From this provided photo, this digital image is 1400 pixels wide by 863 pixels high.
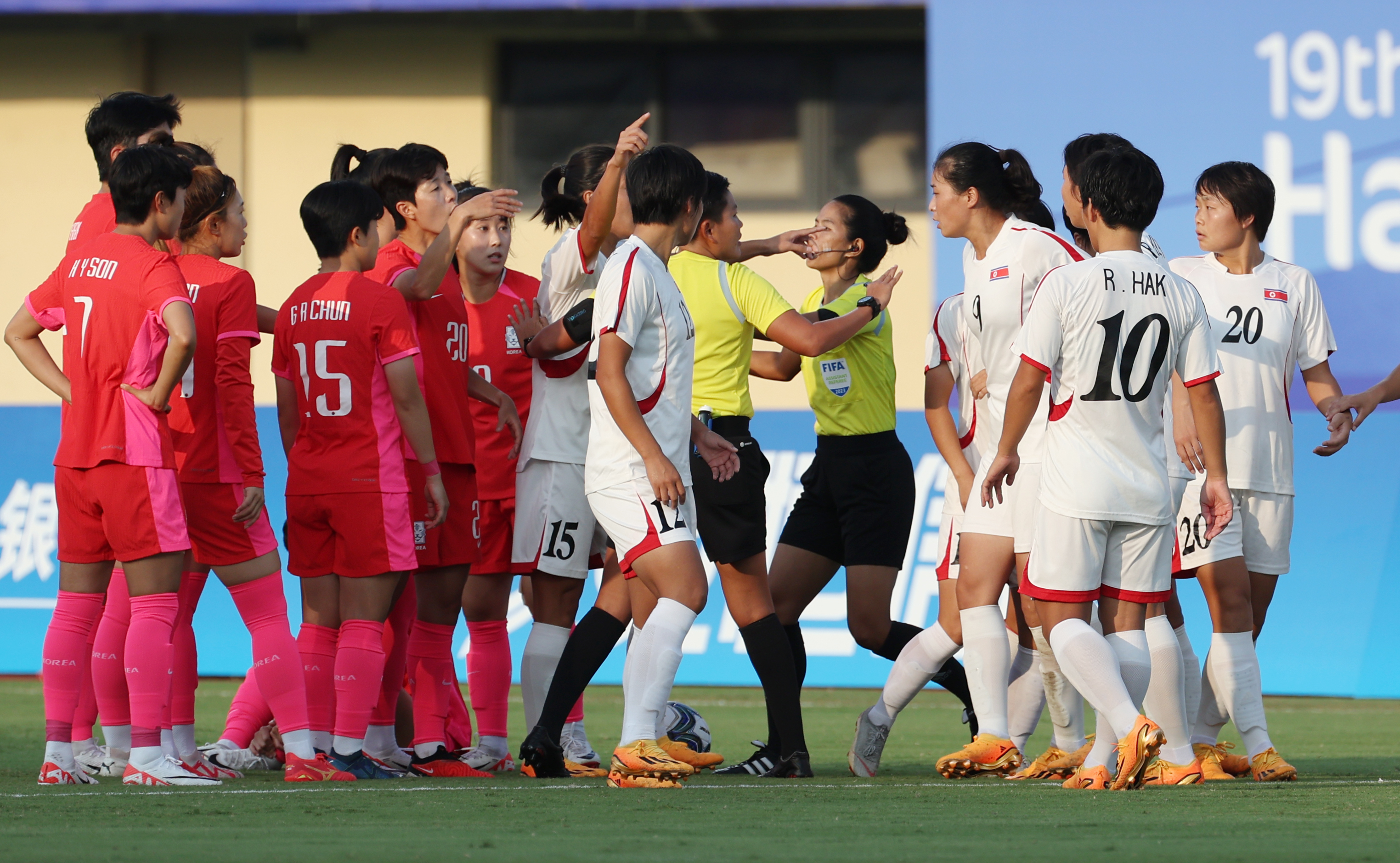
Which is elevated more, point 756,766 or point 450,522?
point 450,522

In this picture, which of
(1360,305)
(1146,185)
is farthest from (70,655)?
(1360,305)

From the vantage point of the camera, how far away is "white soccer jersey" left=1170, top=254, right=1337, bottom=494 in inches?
234

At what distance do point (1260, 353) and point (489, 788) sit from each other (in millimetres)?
3157

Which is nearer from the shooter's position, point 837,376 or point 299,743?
point 299,743

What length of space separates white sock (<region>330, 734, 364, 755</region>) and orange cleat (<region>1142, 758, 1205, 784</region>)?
257 cm

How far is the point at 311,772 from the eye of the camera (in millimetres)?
5387

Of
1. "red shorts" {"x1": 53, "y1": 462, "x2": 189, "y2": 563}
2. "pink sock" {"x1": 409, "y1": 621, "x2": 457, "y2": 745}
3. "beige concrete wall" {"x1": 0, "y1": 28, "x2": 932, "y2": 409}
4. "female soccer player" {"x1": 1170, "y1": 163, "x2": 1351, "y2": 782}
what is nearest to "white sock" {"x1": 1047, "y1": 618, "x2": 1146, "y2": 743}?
"female soccer player" {"x1": 1170, "y1": 163, "x2": 1351, "y2": 782}

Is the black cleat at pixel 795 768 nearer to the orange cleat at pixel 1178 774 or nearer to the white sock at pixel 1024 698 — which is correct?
the white sock at pixel 1024 698

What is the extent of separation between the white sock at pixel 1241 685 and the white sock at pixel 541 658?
7.70 ft

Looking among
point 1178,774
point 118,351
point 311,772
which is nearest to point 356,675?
point 311,772

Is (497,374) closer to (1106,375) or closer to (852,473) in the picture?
(852,473)

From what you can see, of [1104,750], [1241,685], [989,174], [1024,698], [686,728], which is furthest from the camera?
[686,728]

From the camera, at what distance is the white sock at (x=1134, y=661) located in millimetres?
5035

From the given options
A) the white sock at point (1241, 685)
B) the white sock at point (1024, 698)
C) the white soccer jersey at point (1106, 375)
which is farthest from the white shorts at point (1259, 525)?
the white soccer jersey at point (1106, 375)
